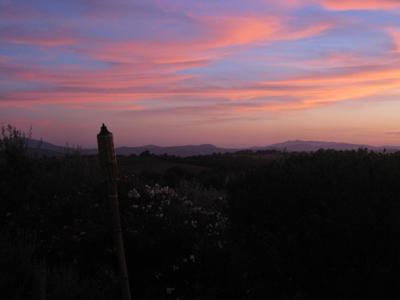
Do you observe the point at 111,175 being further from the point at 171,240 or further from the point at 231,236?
the point at 171,240

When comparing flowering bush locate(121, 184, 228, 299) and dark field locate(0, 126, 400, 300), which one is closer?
dark field locate(0, 126, 400, 300)

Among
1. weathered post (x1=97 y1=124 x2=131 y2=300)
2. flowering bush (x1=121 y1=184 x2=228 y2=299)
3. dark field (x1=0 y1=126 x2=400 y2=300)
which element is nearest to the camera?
weathered post (x1=97 y1=124 x2=131 y2=300)

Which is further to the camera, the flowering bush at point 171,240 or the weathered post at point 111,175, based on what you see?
the flowering bush at point 171,240

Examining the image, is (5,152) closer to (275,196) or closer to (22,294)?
(22,294)

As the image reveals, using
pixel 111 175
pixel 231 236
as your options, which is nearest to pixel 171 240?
pixel 231 236

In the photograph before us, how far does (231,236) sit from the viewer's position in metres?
8.06

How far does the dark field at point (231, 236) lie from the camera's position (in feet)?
21.7

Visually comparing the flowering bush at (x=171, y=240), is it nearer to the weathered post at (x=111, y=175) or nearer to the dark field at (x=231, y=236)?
the dark field at (x=231, y=236)

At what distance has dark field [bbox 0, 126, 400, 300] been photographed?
6617mm

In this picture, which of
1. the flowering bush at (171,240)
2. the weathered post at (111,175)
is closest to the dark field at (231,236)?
the flowering bush at (171,240)

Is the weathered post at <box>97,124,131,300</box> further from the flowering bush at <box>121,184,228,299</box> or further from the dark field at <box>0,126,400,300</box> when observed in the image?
the flowering bush at <box>121,184,228,299</box>

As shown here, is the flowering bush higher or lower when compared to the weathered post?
lower

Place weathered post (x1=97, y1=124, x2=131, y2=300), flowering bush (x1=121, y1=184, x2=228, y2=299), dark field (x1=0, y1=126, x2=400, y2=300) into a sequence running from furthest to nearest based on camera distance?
flowering bush (x1=121, y1=184, x2=228, y2=299) < dark field (x1=0, y1=126, x2=400, y2=300) < weathered post (x1=97, y1=124, x2=131, y2=300)

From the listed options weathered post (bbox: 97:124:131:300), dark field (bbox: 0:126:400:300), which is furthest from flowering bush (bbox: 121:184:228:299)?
weathered post (bbox: 97:124:131:300)
